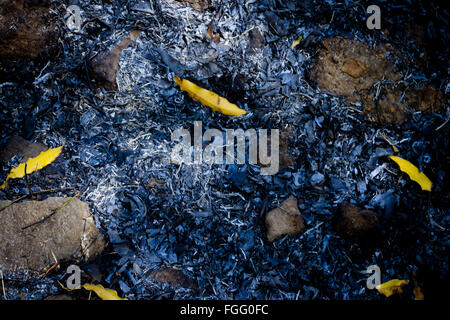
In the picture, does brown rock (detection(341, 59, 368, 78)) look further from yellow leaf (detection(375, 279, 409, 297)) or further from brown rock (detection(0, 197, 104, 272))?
brown rock (detection(0, 197, 104, 272))

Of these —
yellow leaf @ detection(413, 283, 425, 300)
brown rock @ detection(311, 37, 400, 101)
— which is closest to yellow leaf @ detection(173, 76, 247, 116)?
brown rock @ detection(311, 37, 400, 101)

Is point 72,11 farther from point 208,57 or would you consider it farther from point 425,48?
point 425,48

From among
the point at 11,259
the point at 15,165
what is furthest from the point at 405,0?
the point at 11,259

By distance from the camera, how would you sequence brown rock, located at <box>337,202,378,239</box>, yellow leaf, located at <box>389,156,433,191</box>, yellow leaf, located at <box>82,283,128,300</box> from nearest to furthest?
yellow leaf, located at <box>82,283,128,300</box>
brown rock, located at <box>337,202,378,239</box>
yellow leaf, located at <box>389,156,433,191</box>

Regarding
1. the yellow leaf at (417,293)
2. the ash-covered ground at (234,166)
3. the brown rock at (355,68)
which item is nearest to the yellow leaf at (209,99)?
the ash-covered ground at (234,166)

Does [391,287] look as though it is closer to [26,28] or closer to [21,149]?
[21,149]

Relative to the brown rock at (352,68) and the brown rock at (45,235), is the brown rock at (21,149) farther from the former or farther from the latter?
the brown rock at (352,68)
